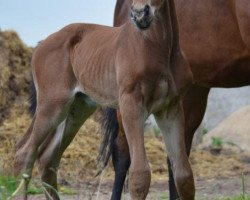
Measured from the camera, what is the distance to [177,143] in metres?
6.05

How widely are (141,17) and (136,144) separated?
83cm

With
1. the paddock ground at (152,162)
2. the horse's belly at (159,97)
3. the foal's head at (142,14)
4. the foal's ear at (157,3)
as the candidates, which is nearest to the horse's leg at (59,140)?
the horse's belly at (159,97)

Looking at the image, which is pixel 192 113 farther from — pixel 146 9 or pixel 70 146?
pixel 70 146

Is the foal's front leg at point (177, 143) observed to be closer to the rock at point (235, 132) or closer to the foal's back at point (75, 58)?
the foal's back at point (75, 58)

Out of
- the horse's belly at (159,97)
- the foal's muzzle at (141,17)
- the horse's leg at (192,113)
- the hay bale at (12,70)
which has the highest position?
the foal's muzzle at (141,17)

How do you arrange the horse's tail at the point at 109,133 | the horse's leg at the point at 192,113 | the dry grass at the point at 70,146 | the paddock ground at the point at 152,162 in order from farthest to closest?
the dry grass at the point at 70,146
the paddock ground at the point at 152,162
the horse's tail at the point at 109,133
the horse's leg at the point at 192,113

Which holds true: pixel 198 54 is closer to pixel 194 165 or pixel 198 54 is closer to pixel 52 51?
pixel 52 51

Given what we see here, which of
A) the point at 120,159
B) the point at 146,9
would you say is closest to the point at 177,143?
the point at 146,9

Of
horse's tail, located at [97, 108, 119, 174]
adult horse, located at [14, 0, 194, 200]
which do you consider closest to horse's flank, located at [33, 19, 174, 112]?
adult horse, located at [14, 0, 194, 200]

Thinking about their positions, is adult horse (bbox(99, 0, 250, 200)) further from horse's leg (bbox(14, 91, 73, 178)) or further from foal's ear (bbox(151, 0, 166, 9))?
foal's ear (bbox(151, 0, 166, 9))

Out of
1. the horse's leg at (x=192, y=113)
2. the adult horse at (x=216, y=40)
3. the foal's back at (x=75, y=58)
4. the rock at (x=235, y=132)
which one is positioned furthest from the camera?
the rock at (x=235, y=132)

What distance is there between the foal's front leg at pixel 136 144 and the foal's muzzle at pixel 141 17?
59 cm

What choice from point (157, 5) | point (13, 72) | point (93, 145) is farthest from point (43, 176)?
point (13, 72)

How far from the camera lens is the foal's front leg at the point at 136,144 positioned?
225 inches
